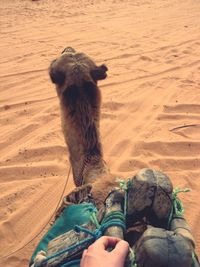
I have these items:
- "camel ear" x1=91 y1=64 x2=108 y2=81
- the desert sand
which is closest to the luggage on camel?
"camel ear" x1=91 y1=64 x2=108 y2=81

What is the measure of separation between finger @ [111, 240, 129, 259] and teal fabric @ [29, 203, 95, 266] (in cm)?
93

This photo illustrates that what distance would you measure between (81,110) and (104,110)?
113 inches

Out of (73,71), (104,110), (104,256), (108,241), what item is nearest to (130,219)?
(108,241)

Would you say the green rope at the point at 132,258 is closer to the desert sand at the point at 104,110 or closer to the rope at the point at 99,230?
the rope at the point at 99,230

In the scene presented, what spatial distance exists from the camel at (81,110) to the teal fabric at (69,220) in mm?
652

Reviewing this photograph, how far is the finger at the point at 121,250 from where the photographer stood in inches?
84.4

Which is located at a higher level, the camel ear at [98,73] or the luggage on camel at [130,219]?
the camel ear at [98,73]

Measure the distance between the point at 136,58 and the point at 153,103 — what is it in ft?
7.72

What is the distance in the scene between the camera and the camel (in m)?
4.03

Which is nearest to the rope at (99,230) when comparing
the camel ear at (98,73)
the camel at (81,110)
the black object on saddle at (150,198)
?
the black object on saddle at (150,198)

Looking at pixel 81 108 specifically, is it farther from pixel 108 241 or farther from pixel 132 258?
pixel 132 258

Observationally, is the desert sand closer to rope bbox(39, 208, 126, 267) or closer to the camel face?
the camel face

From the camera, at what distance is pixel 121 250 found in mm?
2166

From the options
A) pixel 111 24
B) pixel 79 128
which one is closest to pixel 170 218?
pixel 79 128
